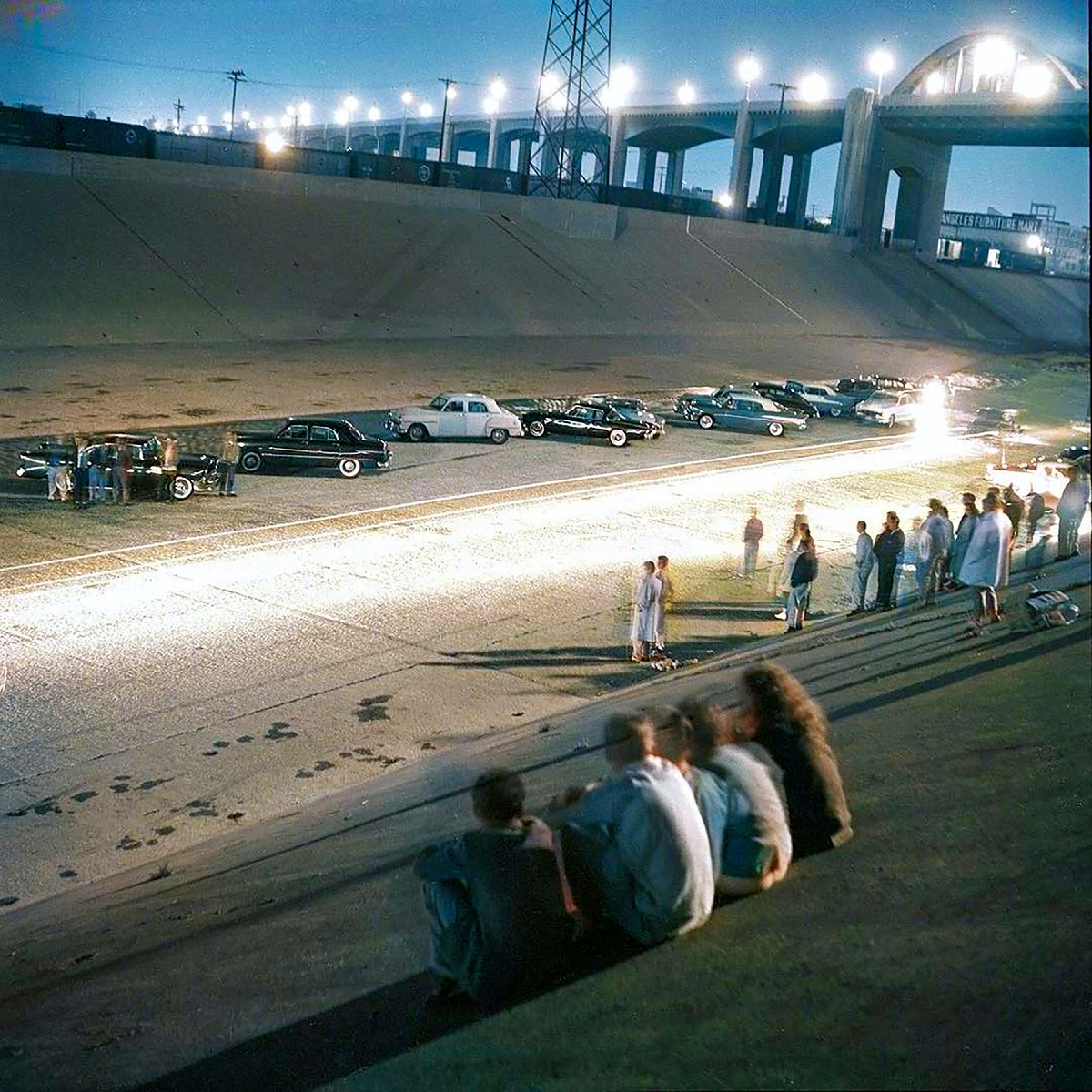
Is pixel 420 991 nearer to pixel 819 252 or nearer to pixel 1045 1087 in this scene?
pixel 1045 1087

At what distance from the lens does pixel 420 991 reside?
172 inches

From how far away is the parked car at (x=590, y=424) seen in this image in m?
25.8

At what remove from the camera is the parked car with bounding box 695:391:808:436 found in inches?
1144

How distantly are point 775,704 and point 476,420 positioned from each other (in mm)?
20468

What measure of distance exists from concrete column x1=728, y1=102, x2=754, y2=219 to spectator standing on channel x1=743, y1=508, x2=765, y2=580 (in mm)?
56187

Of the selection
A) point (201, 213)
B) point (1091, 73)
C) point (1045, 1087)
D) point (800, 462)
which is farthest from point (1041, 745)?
point (201, 213)

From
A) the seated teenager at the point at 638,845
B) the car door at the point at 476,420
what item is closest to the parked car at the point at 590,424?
the car door at the point at 476,420

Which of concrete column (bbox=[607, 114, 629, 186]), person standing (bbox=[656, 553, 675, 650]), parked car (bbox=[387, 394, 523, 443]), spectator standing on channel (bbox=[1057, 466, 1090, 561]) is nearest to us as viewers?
person standing (bbox=[656, 553, 675, 650])

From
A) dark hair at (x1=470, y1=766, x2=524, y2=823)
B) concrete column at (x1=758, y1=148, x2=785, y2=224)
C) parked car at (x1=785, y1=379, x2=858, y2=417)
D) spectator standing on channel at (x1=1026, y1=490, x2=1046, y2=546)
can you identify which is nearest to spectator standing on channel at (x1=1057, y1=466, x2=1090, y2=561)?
spectator standing on channel at (x1=1026, y1=490, x2=1046, y2=546)

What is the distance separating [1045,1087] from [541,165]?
177 ft

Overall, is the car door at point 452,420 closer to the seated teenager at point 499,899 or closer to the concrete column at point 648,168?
the seated teenager at point 499,899

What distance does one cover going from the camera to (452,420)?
24516 millimetres

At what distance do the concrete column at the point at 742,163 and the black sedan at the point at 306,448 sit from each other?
52495 mm

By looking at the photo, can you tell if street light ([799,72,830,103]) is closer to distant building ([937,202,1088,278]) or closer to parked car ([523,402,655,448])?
distant building ([937,202,1088,278])
